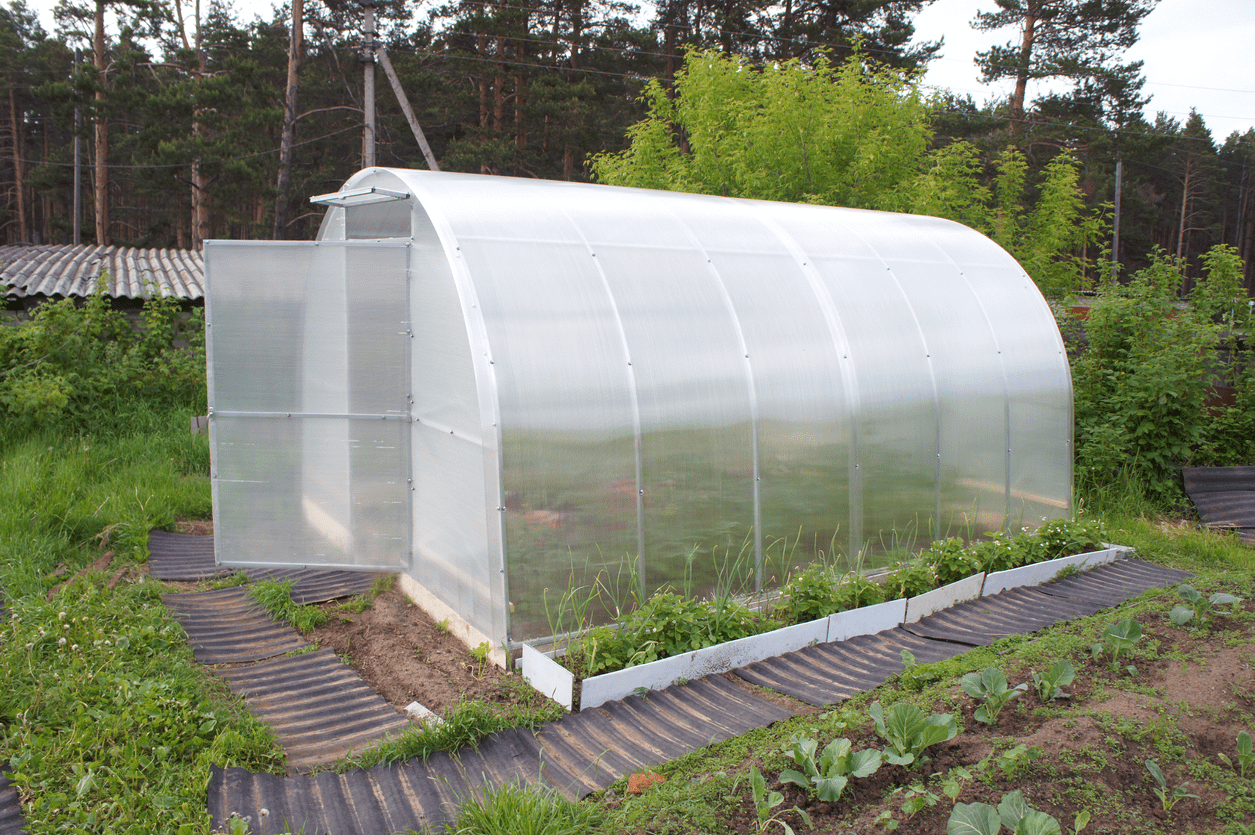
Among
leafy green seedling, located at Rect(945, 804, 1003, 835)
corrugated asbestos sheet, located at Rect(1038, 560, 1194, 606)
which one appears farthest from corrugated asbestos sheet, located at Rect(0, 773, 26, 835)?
corrugated asbestos sheet, located at Rect(1038, 560, 1194, 606)

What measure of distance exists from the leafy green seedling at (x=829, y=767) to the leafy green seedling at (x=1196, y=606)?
2.88 meters

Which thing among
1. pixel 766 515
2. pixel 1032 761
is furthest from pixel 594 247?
pixel 1032 761

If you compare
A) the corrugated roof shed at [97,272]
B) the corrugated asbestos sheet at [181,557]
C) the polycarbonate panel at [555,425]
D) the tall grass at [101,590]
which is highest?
the corrugated roof shed at [97,272]

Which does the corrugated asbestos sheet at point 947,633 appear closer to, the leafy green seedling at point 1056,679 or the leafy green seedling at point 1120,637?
the leafy green seedling at point 1120,637

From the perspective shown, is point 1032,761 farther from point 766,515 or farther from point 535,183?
point 535,183

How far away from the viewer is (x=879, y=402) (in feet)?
20.9

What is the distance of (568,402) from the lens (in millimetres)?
5008

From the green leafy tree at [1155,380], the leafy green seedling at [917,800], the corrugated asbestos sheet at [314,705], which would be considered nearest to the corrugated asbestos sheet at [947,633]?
the leafy green seedling at [917,800]

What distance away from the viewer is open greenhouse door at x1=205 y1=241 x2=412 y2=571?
224 inches

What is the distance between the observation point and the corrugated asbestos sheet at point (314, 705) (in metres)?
4.18

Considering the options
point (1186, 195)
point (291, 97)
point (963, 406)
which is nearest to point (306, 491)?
point (963, 406)

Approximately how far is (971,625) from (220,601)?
5.41 metres

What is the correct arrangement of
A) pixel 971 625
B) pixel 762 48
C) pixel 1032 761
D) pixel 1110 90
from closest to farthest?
pixel 1032 761 → pixel 971 625 → pixel 762 48 → pixel 1110 90

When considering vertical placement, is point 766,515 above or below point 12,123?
below
